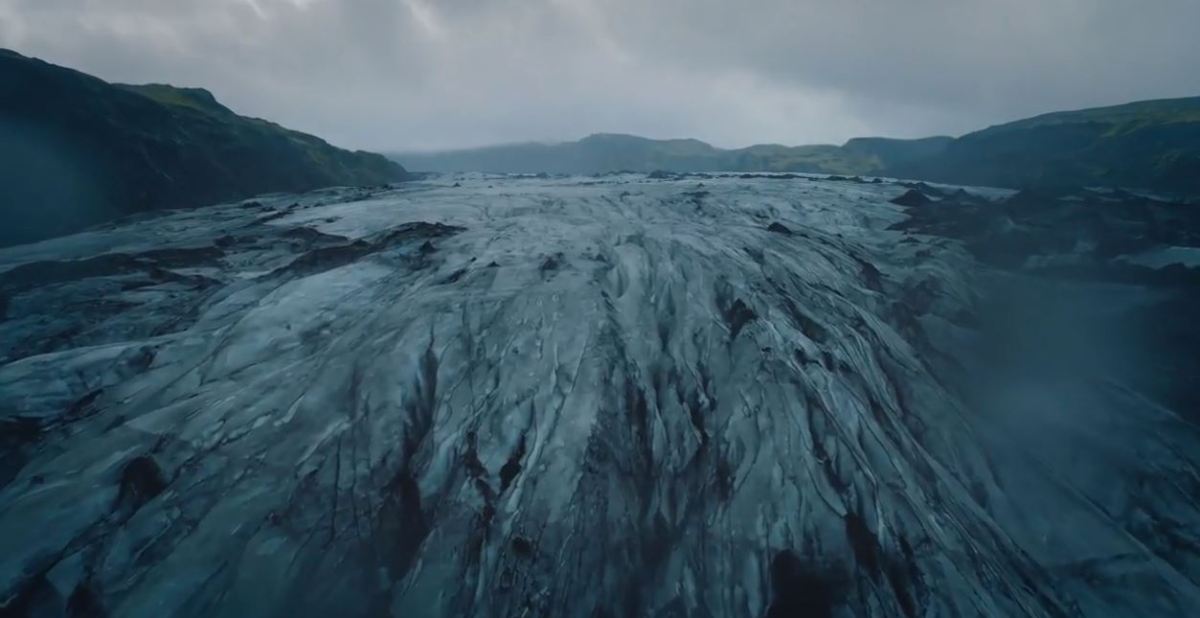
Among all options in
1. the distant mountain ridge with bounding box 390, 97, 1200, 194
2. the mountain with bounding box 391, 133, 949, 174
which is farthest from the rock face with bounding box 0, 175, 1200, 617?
the mountain with bounding box 391, 133, 949, 174

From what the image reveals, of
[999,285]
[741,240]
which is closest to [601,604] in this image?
[741,240]

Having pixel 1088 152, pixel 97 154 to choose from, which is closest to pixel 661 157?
pixel 1088 152

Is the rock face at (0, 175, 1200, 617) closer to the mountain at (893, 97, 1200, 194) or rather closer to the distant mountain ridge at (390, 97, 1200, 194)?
the mountain at (893, 97, 1200, 194)

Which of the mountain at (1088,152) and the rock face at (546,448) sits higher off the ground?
the mountain at (1088,152)

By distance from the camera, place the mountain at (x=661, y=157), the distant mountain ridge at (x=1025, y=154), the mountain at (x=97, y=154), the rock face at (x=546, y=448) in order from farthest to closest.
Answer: the mountain at (x=661, y=157)
the distant mountain ridge at (x=1025, y=154)
the mountain at (x=97, y=154)
the rock face at (x=546, y=448)

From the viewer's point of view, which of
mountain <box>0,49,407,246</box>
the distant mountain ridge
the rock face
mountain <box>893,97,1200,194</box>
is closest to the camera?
the rock face

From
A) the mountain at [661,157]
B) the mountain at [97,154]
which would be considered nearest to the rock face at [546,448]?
the mountain at [97,154]

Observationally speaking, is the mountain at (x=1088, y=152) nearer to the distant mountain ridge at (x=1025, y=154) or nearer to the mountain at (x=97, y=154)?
the distant mountain ridge at (x=1025, y=154)
